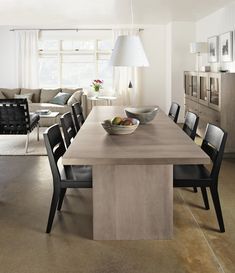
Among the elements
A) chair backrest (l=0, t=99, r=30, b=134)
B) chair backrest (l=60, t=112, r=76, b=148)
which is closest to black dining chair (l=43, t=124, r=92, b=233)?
chair backrest (l=60, t=112, r=76, b=148)

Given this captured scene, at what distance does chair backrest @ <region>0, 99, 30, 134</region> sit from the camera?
633 cm

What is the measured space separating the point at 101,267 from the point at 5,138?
5.43 metres

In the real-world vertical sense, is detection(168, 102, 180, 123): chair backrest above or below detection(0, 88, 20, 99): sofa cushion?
below

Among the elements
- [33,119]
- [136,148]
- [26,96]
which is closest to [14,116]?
[33,119]

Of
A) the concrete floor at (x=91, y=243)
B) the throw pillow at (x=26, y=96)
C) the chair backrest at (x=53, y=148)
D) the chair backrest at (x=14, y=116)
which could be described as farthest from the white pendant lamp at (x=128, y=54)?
the throw pillow at (x=26, y=96)

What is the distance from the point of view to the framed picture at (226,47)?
677cm

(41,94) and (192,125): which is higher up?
(41,94)

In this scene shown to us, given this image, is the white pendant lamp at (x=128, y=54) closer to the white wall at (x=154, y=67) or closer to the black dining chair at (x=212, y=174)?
the black dining chair at (x=212, y=174)

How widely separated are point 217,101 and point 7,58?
623 cm

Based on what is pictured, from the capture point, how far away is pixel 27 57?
10.2 meters

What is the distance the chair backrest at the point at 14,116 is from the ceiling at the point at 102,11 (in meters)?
1.67

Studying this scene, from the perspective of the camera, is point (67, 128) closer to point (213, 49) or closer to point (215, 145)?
point (215, 145)

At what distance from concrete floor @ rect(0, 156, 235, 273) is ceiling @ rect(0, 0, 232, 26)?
147 inches

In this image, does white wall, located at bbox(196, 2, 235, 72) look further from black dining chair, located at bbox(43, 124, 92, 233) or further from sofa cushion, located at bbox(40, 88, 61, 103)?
black dining chair, located at bbox(43, 124, 92, 233)
